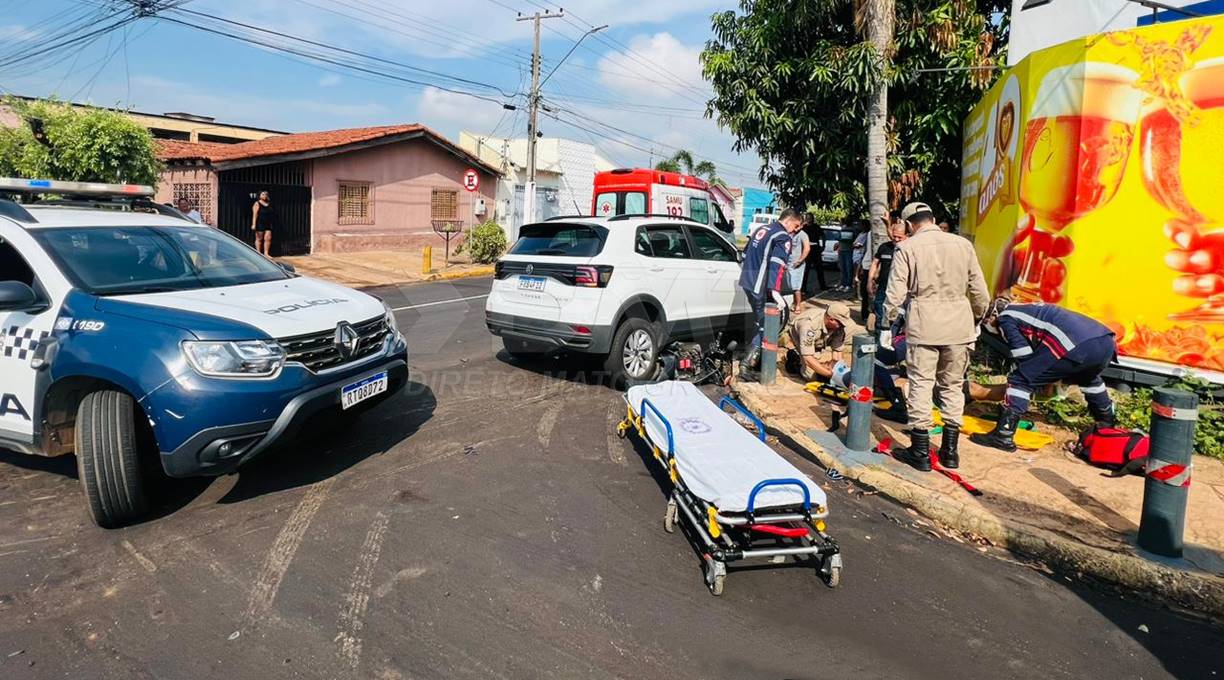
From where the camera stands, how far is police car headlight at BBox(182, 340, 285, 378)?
378 centimetres

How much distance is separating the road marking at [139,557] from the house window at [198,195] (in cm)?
1744

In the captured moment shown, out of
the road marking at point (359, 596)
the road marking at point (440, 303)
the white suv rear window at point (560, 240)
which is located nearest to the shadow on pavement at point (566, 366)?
the white suv rear window at point (560, 240)

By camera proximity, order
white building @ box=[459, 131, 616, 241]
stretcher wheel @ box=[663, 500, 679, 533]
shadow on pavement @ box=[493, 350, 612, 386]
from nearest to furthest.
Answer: stretcher wheel @ box=[663, 500, 679, 533] → shadow on pavement @ box=[493, 350, 612, 386] → white building @ box=[459, 131, 616, 241]

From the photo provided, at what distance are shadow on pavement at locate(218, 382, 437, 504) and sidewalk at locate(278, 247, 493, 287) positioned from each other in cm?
1089

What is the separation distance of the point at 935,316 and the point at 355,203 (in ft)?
66.1

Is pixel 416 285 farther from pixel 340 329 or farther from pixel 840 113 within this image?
pixel 340 329

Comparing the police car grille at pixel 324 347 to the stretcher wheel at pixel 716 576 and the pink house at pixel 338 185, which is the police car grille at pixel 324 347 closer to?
the stretcher wheel at pixel 716 576

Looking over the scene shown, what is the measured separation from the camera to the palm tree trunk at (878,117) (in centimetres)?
1001

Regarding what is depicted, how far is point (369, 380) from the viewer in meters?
4.56

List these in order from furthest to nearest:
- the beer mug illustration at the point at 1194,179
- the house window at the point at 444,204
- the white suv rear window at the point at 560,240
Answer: the house window at the point at 444,204
the white suv rear window at the point at 560,240
the beer mug illustration at the point at 1194,179

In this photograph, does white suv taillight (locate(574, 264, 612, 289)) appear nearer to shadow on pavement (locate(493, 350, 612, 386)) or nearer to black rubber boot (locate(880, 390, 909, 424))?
shadow on pavement (locate(493, 350, 612, 386))

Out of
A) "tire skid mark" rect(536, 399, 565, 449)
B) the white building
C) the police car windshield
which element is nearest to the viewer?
the police car windshield

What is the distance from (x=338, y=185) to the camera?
21.4 m

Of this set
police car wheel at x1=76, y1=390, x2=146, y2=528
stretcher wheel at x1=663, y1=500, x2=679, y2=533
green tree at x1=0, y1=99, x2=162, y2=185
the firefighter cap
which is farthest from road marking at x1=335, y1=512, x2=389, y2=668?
green tree at x1=0, y1=99, x2=162, y2=185
